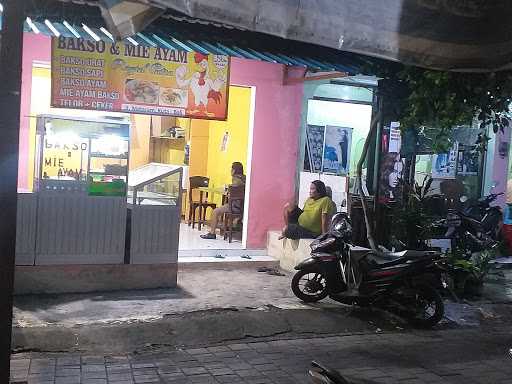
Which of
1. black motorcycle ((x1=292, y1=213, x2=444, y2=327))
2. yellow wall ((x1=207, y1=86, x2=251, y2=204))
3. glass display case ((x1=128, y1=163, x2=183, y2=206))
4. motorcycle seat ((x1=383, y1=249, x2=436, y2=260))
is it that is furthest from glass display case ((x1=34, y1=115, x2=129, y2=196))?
yellow wall ((x1=207, y1=86, x2=251, y2=204))

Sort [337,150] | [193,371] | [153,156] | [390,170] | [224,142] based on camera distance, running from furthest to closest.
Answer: [153,156], [224,142], [390,170], [337,150], [193,371]

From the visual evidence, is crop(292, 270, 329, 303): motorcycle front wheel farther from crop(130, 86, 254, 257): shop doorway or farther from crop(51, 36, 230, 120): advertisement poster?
crop(130, 86, 254, 257): shop doorway

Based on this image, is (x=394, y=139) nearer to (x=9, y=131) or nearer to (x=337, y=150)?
(x=337, y=150)

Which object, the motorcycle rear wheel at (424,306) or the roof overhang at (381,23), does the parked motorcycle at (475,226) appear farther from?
the roof overhang at (381,23)

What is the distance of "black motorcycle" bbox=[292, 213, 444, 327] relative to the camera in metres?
7.11

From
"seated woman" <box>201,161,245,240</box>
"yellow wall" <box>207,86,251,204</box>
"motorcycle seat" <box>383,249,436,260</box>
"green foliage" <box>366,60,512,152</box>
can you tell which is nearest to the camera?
"green foliage" <box>366,60,512,152</box>

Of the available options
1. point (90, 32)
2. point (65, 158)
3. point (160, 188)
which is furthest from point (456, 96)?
point (65, 158)

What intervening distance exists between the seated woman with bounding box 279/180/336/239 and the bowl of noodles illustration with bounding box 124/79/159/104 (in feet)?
9.45

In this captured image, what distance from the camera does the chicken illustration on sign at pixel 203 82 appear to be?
347 inches

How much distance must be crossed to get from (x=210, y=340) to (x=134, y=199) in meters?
2.43

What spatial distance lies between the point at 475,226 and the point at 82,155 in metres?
7.30

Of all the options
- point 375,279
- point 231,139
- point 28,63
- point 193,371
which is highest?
point 28,63

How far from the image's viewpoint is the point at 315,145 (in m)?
11.2

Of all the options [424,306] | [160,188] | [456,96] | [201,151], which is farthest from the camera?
[201,151]
